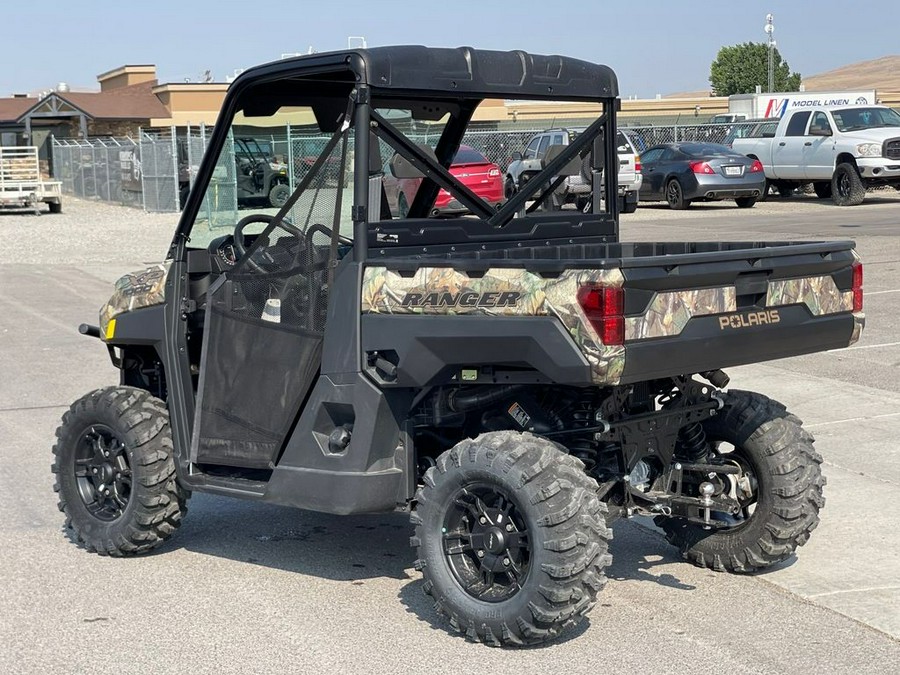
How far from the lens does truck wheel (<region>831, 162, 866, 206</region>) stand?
90.2 feet

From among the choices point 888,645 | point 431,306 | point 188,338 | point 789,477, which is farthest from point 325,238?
point 888,645

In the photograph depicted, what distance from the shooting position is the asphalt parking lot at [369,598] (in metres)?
4.76

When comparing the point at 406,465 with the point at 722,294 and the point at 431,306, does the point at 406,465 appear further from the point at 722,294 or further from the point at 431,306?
the point at 722,294

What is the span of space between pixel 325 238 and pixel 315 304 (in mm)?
266

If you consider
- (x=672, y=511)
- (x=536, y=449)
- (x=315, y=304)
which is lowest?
(x=672, y=511)

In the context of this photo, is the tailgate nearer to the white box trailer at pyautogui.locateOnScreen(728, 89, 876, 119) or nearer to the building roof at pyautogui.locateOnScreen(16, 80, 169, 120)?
the white box trailer at pyautogui.locateOnScreen(728, 89, 876, 119)

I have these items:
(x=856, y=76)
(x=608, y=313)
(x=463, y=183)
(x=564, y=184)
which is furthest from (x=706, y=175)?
(x=856, y=76)

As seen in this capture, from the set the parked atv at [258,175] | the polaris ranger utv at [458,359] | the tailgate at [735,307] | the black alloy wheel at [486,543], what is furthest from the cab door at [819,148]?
the black alloy wheel at [486,543]

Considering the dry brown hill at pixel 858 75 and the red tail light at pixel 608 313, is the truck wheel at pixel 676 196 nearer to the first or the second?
the red tail light at pixel 608 313

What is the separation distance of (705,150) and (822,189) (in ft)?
11.5

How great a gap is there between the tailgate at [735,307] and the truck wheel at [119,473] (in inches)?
94.0

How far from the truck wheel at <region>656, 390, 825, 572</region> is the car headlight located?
73.8 ft

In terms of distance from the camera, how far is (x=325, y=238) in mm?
5328

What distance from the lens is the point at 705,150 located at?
→ 2872 cm
